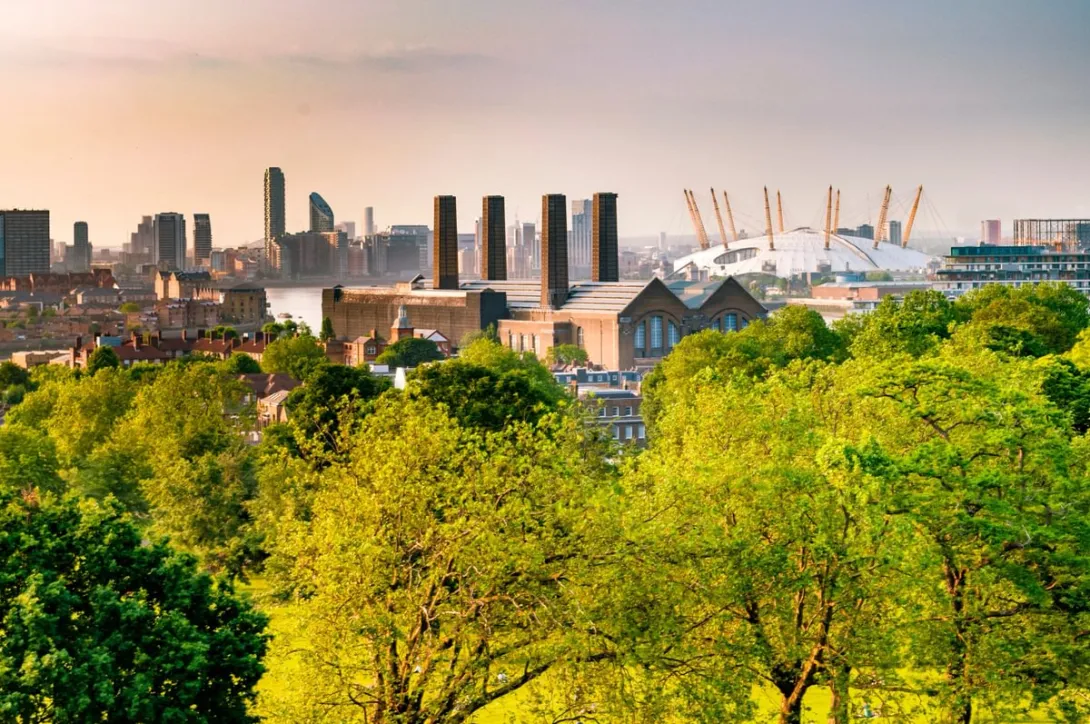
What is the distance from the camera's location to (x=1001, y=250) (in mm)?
131250

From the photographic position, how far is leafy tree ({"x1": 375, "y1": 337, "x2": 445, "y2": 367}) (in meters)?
91.3

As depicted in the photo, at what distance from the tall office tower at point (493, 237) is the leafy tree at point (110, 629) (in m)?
103

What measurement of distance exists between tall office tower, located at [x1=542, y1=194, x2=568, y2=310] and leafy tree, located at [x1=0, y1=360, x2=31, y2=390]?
33.9 metres

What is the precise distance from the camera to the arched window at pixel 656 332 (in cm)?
10406

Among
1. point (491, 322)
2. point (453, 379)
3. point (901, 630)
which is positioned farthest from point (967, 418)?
point (491, 322)

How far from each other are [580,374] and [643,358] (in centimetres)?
2601

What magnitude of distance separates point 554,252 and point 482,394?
73010 mm

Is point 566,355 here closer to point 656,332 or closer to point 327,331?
point 656,332

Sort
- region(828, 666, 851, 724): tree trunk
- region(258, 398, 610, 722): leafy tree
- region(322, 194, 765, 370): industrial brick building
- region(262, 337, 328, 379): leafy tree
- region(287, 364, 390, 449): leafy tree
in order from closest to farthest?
region(258, 398, 610, 722): leafy tree < region(828, 666, 851, 724): tree trunk < region(287, 364, 390, 449): leafy tree < region(262, 337, 328, 379): leafy tree < region(322, 194, 765, 370): industrial brick building

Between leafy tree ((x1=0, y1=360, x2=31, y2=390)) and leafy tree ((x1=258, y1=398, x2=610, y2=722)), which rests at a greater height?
leafy tree ((x1=258, y1=398, x2=610, y2=722))

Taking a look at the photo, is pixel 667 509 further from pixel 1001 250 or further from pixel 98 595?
pixel 1001 250

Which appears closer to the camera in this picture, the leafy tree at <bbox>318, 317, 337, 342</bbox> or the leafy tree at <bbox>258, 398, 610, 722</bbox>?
the leafy tree at <bbox>258, 398, 610, 722</bbox>

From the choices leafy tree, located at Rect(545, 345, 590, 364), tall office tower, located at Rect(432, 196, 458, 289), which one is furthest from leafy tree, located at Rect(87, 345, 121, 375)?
tall office tower, located at Rect(432, 196, 458, 289)

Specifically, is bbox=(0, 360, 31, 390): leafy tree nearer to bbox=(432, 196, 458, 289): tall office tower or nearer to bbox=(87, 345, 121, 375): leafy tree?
bbox=(87, 345, 121, 375): leafy tree
